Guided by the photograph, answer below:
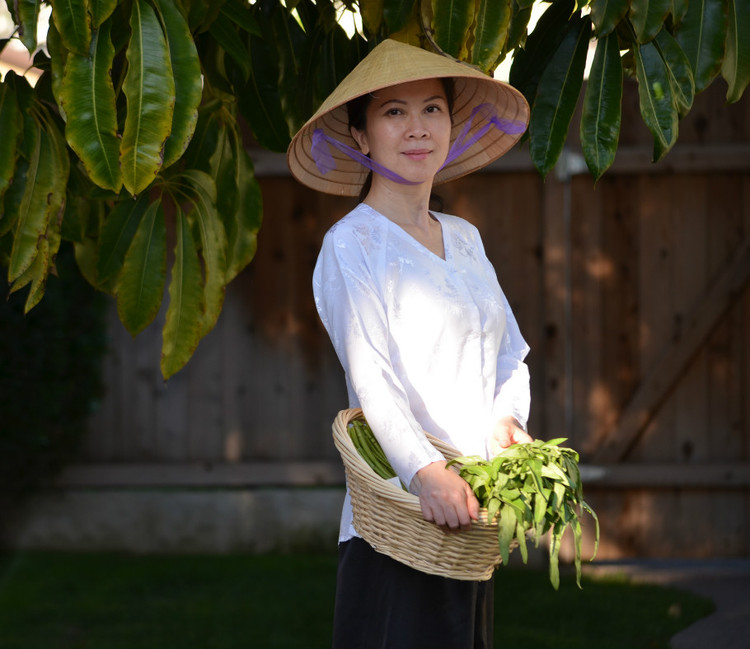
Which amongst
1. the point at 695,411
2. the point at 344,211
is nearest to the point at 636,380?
the point at 695,411

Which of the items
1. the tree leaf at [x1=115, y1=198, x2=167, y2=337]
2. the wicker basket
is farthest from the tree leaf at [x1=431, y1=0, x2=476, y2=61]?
the wicker basket

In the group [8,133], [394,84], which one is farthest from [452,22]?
[8,133]

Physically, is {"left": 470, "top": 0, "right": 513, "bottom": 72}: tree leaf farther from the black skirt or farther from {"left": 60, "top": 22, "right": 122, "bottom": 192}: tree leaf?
the black skirt

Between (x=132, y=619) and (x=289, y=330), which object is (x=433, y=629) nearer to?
(x=132, y=619)

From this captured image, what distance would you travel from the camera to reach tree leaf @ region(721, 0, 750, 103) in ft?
6.07

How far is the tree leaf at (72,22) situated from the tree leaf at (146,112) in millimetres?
87

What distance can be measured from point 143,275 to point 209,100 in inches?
21.4

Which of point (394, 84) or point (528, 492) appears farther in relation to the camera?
point (394, 84)

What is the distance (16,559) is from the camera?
173 inches

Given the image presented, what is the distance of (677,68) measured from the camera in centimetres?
183

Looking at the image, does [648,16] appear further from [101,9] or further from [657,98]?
[101,9]

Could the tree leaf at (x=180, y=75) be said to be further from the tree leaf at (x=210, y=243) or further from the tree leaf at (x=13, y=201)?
the tree leaf at (x=13, y=201)

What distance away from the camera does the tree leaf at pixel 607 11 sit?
5.82 ft

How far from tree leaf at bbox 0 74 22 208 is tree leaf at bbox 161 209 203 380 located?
34 centimetres
